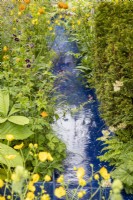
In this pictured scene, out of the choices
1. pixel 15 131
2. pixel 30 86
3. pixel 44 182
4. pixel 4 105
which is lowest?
pixel 44 182

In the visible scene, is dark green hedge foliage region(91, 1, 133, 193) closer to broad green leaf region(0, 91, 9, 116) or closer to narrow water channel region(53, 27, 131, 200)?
narrow water channel region(53, 27, 131, 200)

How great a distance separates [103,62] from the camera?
15.0 feet

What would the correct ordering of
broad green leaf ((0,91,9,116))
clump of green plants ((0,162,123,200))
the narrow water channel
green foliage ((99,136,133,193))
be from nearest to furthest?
clump of green plants ((0,162,123,200)) < green foliage ((99,136,133,193)) < broad green leaf ((0,91,9,116)) < the narrow water channel

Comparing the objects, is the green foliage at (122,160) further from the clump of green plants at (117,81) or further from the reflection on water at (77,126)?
the reflection on water at (77,126)

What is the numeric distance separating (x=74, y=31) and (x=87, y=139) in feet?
14.2

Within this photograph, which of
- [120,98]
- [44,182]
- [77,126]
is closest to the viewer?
[44,182]

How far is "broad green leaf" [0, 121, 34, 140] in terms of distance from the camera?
10.3 feet

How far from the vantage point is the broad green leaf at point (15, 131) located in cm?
315

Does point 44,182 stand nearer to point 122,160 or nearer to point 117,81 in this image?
point 122,160

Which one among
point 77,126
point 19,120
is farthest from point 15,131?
point 77,126

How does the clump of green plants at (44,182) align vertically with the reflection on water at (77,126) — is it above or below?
below

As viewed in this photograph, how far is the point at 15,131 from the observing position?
3.21 meters

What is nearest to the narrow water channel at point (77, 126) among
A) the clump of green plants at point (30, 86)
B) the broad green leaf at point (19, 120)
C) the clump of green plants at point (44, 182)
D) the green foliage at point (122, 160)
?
the green foliage at point (122, 160)

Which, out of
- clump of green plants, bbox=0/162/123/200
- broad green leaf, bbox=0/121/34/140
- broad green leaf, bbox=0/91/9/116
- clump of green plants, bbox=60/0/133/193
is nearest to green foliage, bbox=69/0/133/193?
clump of green plants, bbox=60/0/133/193
